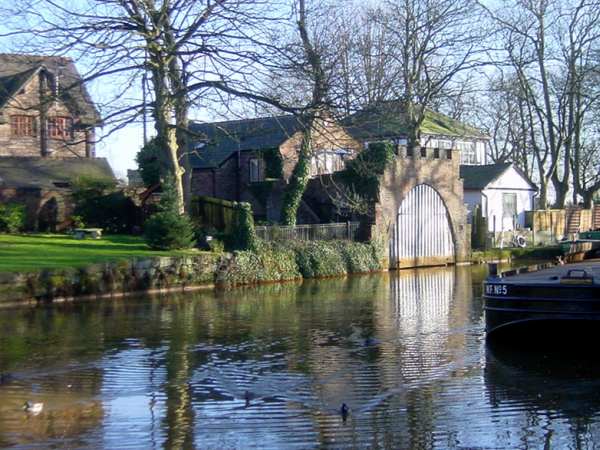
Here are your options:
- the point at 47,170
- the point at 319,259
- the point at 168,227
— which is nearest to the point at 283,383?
the point at 168,227

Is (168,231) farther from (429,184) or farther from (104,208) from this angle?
(429,184)

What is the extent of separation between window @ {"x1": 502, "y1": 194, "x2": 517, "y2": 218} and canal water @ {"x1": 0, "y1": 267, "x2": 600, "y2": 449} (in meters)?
28.2

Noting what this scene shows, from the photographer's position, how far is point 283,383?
1273cm

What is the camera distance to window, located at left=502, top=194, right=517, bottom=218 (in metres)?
49.1

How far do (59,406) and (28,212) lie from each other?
2805 cm

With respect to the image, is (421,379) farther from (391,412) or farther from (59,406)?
(59,406)

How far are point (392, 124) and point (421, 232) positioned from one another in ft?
15.6

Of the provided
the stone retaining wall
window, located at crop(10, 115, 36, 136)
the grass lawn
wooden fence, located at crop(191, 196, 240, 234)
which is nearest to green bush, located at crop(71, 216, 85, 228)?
the grass lawn

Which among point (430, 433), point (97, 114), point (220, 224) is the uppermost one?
point (97, 114)

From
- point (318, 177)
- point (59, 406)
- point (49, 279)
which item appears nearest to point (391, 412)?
point (59, 406)

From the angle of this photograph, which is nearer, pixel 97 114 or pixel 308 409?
pixel 308 409

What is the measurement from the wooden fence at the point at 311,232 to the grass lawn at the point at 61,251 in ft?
8.96

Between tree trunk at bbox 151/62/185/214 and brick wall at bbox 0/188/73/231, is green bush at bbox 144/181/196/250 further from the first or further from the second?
brick wall at bbox 0/188/73/231

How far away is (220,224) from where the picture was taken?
115 ft
